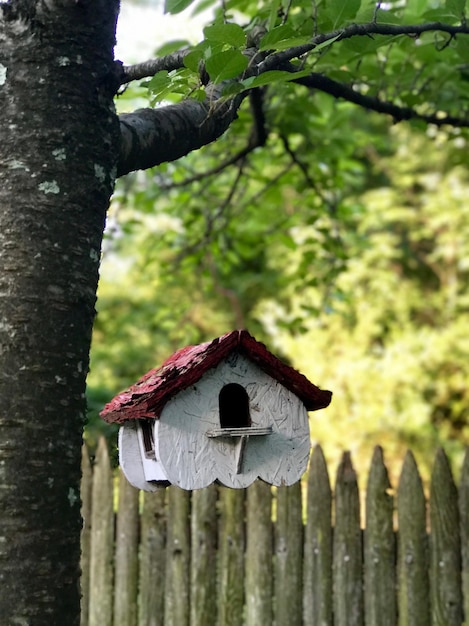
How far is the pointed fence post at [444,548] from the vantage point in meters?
2.84

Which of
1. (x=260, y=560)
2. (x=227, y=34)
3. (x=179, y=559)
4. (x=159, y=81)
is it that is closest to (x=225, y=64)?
(x=227, y=34)

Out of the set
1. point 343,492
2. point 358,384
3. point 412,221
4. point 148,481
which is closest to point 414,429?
point 358,384

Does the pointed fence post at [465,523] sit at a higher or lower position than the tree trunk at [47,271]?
lower

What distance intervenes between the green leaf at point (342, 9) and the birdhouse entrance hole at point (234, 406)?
79cm

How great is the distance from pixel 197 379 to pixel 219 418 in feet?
0.38

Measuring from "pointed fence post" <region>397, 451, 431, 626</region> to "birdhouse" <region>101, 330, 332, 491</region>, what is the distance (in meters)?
1.34

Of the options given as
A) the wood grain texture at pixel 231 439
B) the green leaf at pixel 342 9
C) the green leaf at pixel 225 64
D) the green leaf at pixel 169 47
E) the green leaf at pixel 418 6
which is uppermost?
the green leaf at pixel 418 6

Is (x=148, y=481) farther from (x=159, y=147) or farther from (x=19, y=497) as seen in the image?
(x=159, y=147)

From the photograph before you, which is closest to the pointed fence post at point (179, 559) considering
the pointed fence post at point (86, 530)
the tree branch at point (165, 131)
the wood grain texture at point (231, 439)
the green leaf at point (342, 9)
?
the pointed fence post at point (86, 530)

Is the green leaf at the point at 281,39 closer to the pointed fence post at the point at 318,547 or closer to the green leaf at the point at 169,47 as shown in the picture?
the green leaf at the point at 169,47

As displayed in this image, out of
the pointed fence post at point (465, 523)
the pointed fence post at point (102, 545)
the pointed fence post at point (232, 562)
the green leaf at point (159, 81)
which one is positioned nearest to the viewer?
the green leaf at point (159, 81)

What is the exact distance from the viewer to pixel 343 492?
2979mm

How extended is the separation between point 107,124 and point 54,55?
0.15 meters

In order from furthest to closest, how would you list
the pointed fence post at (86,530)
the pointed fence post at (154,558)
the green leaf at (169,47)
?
1. the pointed fence post at (86,530)
2. the pointed fence post at (154,558)
3. the green leaf at (169,47)
